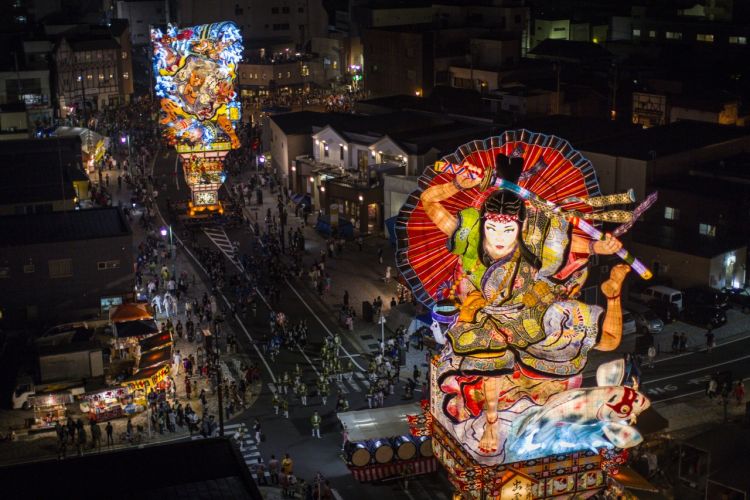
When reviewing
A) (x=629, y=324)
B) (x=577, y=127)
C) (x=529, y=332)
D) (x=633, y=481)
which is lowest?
(x=633, y=481)

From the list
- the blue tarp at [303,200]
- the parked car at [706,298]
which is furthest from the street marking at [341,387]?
the blue tarp at [303,200]

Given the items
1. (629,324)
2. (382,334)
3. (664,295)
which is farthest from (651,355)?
(382,334)

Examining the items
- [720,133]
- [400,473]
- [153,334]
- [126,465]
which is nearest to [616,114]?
[720,133]

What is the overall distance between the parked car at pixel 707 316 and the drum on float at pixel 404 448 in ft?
70.6

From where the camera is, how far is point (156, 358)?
166 ft

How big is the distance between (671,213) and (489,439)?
33.7 metres

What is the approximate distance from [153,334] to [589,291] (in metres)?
21.3

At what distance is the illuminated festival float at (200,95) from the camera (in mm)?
74062

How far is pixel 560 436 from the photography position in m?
35.7

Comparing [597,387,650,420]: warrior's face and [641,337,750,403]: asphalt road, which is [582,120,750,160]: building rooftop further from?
[597,387,650,420]: warrior's face

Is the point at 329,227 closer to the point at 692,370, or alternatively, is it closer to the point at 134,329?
the point at 134,329

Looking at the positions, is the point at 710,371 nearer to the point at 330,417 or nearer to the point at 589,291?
the point at 589,291

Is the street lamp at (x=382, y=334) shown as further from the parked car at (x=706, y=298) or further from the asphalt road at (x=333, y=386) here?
the parked car at (x=706, y=298)

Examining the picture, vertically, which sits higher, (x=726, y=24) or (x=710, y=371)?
(x=726, y=24)
